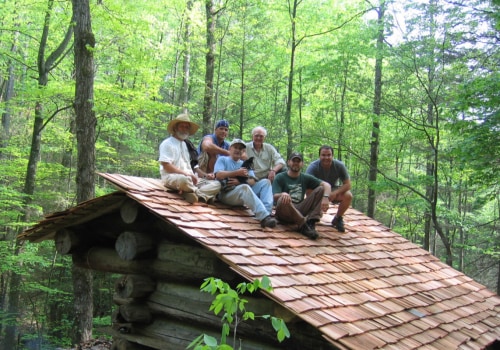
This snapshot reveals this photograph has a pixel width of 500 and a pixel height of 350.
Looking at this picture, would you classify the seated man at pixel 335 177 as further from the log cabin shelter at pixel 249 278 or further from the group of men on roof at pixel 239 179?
the log cabin shelter at pixel 249 278

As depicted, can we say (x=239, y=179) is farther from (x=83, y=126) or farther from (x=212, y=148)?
(x=83, y=126)

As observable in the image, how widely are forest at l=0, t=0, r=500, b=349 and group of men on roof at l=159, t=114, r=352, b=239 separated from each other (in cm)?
361

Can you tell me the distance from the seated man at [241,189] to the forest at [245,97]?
437cm

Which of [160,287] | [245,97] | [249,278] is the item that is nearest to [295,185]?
[160,287]

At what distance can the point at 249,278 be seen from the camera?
375 centimetres

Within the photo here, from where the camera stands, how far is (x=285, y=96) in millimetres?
21000

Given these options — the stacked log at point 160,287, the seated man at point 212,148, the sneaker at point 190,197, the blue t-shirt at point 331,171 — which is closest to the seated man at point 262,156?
the seated man at point 212,148

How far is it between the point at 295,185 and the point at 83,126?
511 cm

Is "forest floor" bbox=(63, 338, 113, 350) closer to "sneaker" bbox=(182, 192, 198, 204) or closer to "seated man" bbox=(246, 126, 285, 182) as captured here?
"seated man" bbox=(246, 126, 285, 182)

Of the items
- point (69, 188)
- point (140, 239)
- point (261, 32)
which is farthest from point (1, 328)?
point (261, 32)

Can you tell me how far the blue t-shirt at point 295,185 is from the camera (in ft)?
20.5

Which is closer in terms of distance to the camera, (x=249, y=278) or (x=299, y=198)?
(x=249, y=278)

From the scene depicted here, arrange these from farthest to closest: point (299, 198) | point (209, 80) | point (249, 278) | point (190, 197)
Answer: point (209, 80)
point (299, 198)
point (190, 197)
point (249, 278)

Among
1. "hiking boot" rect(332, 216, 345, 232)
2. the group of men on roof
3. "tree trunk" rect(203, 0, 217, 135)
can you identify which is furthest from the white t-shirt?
"tree trunk" rect(203, 0, 217, 135)
